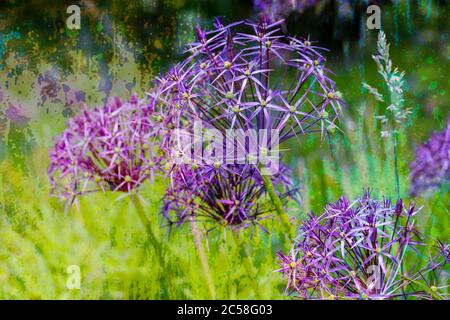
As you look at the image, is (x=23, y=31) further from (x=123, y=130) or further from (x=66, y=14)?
(x=123, y=130)

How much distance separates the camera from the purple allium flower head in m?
1.57

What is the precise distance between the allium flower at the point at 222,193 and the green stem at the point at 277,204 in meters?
0.03

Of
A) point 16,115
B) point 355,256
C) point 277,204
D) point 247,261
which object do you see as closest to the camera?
point 355,256

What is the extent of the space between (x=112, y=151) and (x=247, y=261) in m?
0.51

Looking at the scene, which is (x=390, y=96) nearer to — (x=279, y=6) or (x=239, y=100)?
(x=279, y=6)

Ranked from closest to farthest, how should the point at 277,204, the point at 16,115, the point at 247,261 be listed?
the point at 277,204, the point at 247,261, the point at 16,115

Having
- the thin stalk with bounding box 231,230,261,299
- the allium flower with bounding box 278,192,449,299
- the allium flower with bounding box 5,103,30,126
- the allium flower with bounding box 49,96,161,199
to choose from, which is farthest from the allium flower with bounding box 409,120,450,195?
the allium flower with bounding box 5,103,30,126

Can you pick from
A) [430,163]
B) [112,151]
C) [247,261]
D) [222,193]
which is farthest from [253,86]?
[430,163]

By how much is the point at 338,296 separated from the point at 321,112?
463 millimetres

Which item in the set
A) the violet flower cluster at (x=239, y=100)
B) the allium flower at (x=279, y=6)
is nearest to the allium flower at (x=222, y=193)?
the violet flower cluster at (x=239, y=100)

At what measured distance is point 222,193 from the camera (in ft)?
5.58

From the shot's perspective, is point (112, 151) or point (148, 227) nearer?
point (112, 151)

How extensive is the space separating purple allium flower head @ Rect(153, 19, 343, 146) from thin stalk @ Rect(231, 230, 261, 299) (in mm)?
348

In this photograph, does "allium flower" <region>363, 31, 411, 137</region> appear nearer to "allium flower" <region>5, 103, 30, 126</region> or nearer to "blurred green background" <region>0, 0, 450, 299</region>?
"blurred green background" <region>0, 0, 450, 299</region>
